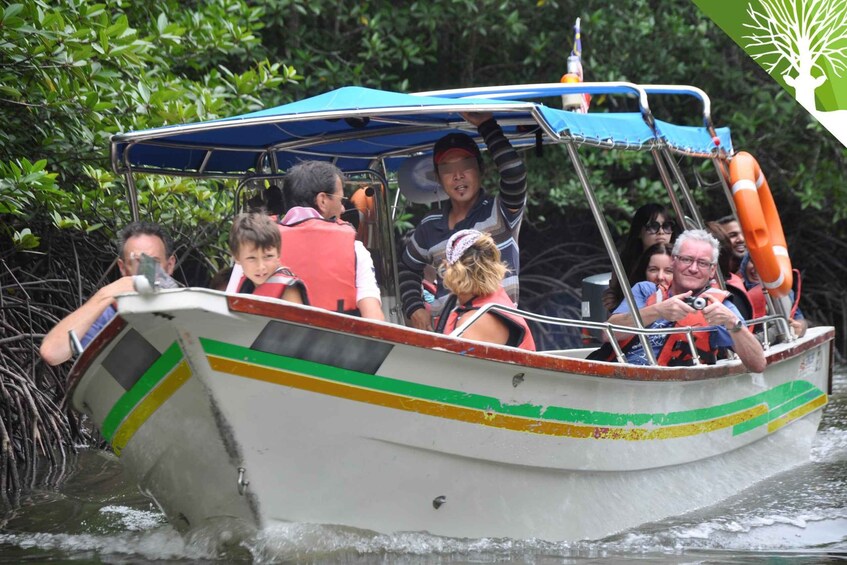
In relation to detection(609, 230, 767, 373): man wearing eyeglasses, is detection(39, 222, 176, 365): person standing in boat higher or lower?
higher

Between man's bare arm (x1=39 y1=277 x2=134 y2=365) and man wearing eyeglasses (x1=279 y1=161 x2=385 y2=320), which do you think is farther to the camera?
man wearing eyeglasses (x1=279 y1=161 x2=385 y2=320)

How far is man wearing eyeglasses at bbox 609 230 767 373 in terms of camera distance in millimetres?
5316

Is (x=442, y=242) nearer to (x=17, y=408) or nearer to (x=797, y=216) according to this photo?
(x=17, y=408)

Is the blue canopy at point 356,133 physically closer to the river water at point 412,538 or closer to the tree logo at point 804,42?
the river water at point 412,538

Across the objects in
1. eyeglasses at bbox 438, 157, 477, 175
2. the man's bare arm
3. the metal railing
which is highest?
eyeglasses at bbox 438, 157, 477, 175

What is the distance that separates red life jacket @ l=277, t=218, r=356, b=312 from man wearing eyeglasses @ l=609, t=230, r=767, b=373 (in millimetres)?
1527

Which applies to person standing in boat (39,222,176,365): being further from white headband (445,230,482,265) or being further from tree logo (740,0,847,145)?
tree logo (740,0,847,145)

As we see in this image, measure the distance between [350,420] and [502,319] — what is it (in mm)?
788

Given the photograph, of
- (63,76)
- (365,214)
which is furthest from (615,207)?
(63,76)

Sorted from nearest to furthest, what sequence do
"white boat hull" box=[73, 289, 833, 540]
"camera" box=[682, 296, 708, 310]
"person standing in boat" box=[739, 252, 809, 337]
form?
"white boat hull" box=[73, 289, 833, 540] → "camera" box=[682, 296, 708, 310] → "person standing in boat" box=[739, 252, 809, 337]

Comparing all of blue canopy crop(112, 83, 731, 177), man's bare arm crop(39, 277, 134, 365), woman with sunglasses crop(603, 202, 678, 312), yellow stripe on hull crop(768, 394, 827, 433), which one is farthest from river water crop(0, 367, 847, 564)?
blue canopy crop(112, 83, 731, 177)

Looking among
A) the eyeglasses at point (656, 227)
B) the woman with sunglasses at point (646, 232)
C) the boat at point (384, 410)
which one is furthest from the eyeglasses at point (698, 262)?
A: the eyeglasses at point (656, 227)

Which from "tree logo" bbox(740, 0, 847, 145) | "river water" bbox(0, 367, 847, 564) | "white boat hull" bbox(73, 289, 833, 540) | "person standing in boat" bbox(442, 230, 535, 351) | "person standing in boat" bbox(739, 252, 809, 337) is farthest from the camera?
"tree logo" bbox(740, 0, 847, 145)

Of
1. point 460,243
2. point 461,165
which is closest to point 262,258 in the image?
point 460,243
